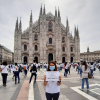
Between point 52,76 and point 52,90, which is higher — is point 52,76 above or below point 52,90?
above

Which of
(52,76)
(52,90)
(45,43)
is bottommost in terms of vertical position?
(52,90)

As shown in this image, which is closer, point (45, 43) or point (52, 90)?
point (52, 90)

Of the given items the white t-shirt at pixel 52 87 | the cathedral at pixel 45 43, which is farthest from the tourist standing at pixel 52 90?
the cathedral at pixel 45 43

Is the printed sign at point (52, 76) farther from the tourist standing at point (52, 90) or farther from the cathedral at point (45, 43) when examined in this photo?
the cathedral at point (45, 43)

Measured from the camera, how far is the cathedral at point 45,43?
34088mm

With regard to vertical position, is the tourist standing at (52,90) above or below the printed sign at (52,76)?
below

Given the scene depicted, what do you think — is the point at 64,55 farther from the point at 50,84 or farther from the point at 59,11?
the point at 50,84

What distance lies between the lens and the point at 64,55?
125ft

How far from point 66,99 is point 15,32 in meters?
32.8

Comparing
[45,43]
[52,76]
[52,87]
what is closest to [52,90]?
[52,87]

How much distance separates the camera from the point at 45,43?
116ft

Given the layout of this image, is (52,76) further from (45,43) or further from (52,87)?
(45,43)

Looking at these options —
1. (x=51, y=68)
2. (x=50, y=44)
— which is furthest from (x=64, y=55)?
(x=51, y=68)

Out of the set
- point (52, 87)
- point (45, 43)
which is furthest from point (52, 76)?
point (45, 43)
